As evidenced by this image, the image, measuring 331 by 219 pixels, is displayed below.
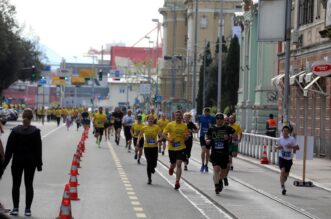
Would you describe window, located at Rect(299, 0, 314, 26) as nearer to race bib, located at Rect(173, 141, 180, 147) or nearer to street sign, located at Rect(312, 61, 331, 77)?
street sign, located at Rect(312, 61, 331, 77)

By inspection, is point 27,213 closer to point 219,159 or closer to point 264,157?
point 219,159

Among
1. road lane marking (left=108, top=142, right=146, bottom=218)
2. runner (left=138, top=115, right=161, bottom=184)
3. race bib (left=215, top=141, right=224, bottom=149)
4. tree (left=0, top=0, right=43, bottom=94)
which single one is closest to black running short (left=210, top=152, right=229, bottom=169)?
race bib (left=215, top=141, right=224, bottom=149)

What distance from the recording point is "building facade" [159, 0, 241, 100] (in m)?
110

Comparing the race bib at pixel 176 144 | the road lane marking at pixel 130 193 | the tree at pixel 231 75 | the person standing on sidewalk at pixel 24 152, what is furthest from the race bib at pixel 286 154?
the tree at pixel 231 75

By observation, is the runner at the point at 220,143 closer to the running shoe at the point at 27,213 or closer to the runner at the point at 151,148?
the runner at the point at 151,148

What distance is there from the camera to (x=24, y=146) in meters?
14.0

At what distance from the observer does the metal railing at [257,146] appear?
31469 millimetres

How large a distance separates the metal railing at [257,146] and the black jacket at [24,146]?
58.3 ft

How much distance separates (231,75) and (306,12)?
36352 mm

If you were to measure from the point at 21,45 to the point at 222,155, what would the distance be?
7500 cm

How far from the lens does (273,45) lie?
188 feet

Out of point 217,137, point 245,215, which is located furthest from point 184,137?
point 245,215

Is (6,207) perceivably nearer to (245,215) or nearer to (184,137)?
(245,215)

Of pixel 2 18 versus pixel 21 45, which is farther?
pixel 21 45
